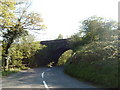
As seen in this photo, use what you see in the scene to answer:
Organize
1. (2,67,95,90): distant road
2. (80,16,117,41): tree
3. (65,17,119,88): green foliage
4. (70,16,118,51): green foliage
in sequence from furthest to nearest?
(80,16,117,41): tree → (70,16,118,51): green foliage → (2,67,95,90): distant road → (65,17,119,88): green foliage

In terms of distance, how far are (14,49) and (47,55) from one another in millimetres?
18386

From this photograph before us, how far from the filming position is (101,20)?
2272 centimetres

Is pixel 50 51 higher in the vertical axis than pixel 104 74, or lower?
lower

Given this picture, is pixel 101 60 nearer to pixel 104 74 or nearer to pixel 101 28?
pixel 104 74

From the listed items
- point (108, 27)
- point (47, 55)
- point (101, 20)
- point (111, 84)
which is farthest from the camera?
point (47, 55)

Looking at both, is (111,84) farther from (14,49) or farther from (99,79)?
(14,49)

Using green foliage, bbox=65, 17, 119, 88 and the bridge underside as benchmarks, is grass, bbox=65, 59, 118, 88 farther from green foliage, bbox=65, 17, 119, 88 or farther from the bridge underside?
the bridge underside

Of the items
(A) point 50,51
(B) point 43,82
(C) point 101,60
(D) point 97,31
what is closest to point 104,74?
(C) point 101,60

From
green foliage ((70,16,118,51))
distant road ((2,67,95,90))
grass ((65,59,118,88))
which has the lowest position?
distant road ((2,67,95,90))

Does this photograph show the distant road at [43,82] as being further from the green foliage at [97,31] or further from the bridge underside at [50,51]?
the bridge underside at [50,51]

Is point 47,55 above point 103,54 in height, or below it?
below

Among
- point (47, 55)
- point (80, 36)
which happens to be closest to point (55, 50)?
point (47, 55)

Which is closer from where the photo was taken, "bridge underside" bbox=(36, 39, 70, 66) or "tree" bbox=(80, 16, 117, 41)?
"tree" bbox=(80, 16, 117, 41)

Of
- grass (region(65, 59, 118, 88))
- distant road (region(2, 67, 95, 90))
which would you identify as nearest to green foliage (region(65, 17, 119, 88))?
grass (region(65, 59, 118, 88))
